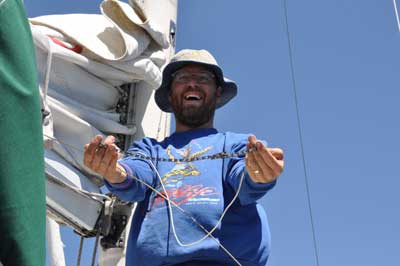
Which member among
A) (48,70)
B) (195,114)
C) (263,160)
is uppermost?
(48,70)

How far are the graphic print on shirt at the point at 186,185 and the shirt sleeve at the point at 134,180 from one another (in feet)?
0.18

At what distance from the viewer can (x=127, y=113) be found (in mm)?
3922

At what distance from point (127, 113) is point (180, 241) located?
1496 mm

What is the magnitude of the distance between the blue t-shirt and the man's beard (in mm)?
121

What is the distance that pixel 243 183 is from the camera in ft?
8.30

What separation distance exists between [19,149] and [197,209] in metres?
1.47

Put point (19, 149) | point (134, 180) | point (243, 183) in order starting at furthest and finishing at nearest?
point (134, 180)
point (243, 183)
point (19, 149)

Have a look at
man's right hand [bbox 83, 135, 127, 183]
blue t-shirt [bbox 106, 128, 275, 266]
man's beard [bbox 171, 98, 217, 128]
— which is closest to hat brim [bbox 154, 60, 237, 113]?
man's beard [bbox 171, 98, 217, 128]

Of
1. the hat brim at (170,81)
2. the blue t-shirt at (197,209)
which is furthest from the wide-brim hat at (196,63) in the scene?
the blue t-shirt at (197,209)

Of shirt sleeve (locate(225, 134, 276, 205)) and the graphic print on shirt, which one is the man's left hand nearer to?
shirt sleeve (locate(225, 134, 276, 205))

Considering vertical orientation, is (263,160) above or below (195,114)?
below

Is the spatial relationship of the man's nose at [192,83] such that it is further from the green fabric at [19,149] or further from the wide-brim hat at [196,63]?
the green fabric at [19,149]

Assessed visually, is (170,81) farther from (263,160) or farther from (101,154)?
(263,160)

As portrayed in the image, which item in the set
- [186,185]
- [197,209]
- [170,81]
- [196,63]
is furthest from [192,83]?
[197,209]
